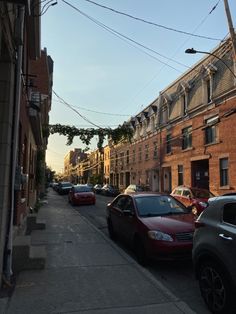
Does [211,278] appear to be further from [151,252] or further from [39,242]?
[39,242]

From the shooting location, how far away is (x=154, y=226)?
26.6 ft

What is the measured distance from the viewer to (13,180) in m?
6.93

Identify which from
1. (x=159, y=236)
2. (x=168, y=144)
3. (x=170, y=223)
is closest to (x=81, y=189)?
(x=168, y=144)

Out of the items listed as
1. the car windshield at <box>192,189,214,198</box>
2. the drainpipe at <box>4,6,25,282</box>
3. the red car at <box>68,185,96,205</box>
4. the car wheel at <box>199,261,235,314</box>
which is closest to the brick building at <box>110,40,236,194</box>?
the car windshield at <box>192,189,214,198</box>

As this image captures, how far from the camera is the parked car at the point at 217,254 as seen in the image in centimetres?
488

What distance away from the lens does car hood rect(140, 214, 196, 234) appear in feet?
26.0

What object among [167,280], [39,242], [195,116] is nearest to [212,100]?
[195,116]

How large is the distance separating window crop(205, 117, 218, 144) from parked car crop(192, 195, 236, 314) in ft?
78.5

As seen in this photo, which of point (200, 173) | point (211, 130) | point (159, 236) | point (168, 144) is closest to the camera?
point (159, 236)

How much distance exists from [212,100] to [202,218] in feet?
81.4

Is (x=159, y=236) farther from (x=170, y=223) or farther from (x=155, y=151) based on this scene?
(x=155, y=151)

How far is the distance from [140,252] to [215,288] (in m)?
3.16

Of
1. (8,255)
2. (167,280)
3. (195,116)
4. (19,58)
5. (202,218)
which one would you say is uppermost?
(195,116)

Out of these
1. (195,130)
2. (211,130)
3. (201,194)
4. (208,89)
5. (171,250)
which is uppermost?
(208,89)
